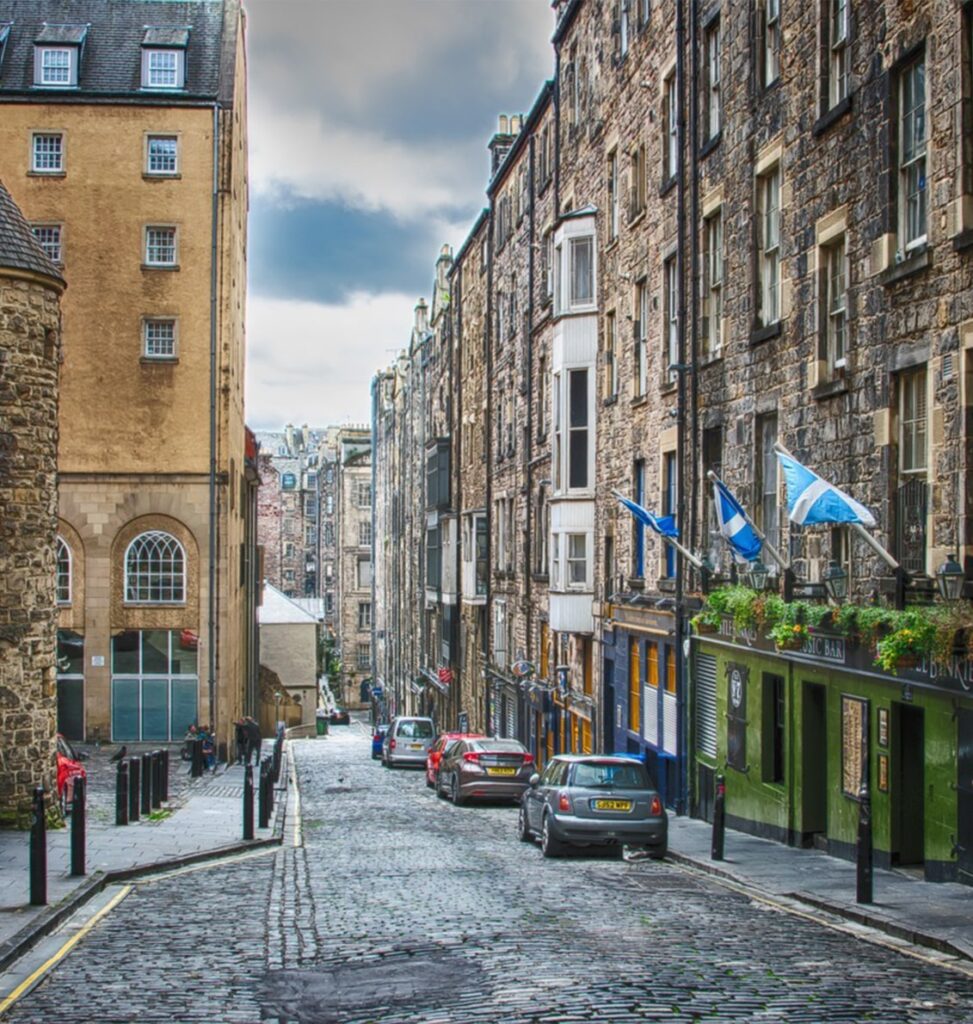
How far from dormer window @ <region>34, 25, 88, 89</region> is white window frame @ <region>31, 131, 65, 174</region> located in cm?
158

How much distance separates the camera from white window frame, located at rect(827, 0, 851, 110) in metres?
18.8

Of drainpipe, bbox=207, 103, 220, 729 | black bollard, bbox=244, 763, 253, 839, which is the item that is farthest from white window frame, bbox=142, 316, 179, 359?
black bollard, bbox=244, 763, 253, 839

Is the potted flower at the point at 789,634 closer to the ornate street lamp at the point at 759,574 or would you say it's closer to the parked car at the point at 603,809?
the ornate street lamp at the point at 759,574

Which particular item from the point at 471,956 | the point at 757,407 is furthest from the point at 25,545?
the point at 471,956

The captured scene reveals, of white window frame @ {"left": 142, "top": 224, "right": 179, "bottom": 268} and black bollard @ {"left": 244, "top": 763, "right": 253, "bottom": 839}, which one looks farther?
white window frame @ {"left": 142, "top": 224, "right": 179, "bottom": 268}

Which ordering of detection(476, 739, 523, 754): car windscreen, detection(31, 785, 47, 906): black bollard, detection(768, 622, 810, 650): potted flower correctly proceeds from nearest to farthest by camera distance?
detection(31, 785, 47, 906): black bollard < detection(768, 622, 810, 650): potted flower < detection(476, 739, 523, 754): car windscreen

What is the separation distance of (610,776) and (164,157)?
29.8 metres

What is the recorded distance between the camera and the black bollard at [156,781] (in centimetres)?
2655

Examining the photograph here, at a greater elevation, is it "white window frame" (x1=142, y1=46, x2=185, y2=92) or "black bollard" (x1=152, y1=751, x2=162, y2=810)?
"white window frame" (x1=142, y1=46, x2=185, y2=92)

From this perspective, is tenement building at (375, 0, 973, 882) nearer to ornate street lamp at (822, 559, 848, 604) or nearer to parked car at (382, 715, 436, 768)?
ornate street lamp at (822, 559, 848, 604)

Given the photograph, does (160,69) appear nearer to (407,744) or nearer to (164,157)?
(164,157)

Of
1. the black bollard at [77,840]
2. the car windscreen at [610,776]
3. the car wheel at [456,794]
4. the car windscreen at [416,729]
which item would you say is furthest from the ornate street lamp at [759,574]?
the car windscreen at [416,729]

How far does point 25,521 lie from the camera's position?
21297 millimetres

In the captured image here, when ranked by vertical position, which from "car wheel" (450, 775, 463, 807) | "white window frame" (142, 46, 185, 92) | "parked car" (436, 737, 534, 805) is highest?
"white window frame" (142, 46, 185, 92)
